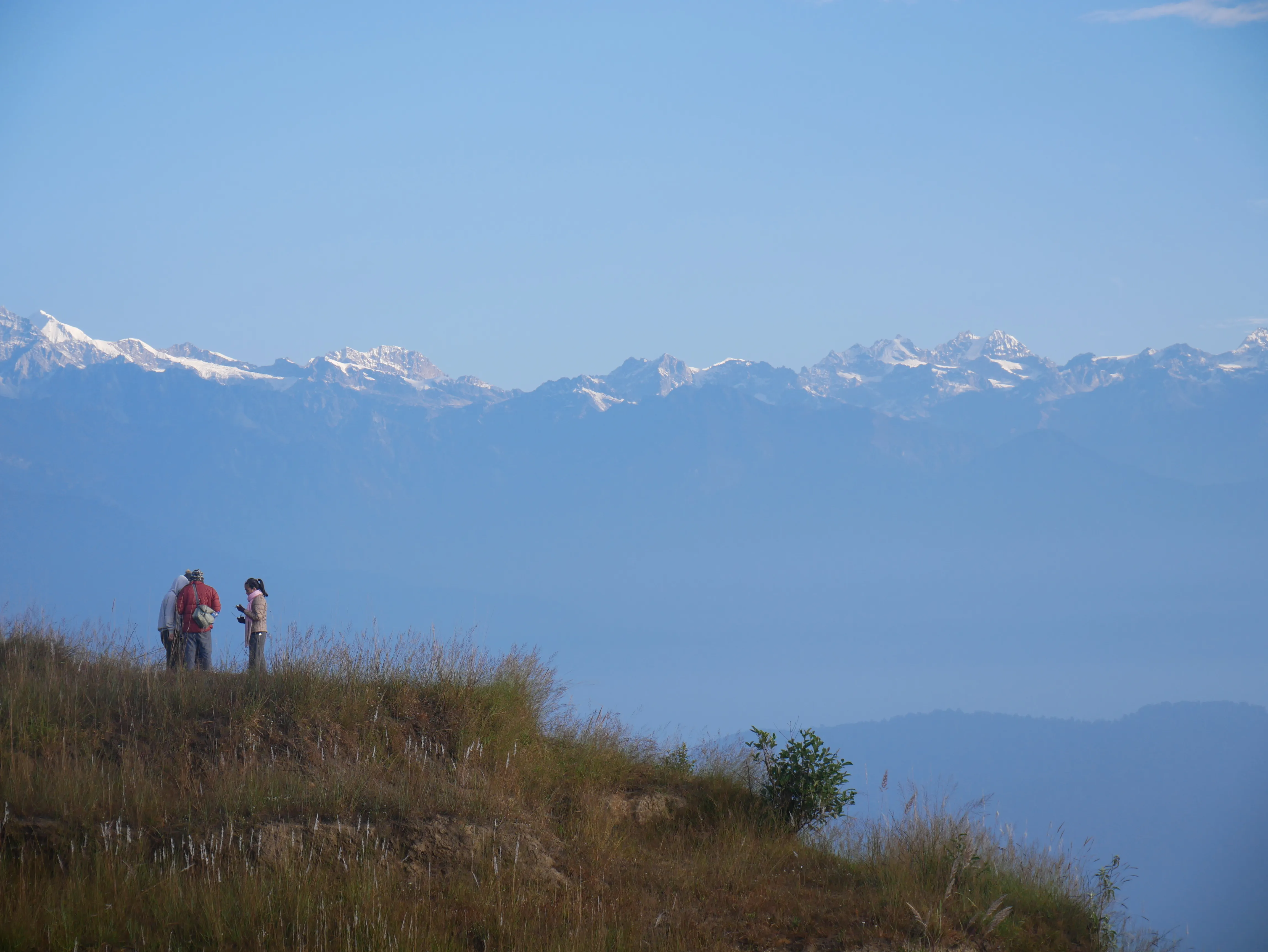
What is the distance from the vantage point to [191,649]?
42.1 feet

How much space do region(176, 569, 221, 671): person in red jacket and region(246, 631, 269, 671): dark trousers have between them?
634 mm

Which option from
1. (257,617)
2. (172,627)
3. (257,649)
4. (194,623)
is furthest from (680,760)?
(172,627)

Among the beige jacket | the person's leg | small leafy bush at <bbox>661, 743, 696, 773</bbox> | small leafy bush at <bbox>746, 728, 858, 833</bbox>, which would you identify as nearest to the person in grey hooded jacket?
the person's leg

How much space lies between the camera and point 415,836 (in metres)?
7.27

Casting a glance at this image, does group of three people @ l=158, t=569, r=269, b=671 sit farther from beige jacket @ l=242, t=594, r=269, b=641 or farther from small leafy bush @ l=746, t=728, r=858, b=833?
small leafy bush @ l=746, t=728, r=858, b=833

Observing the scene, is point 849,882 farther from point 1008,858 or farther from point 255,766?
point 255,766

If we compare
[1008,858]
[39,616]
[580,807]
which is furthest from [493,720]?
[39,616]

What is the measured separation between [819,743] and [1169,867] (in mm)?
202086

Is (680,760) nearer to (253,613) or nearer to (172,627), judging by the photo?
(253,613)

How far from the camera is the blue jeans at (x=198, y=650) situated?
12.7 meters

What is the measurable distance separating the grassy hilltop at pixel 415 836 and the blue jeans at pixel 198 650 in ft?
5.54

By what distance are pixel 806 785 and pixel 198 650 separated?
8.52 m

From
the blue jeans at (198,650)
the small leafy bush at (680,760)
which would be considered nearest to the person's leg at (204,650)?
the blue jeans at (198,650)

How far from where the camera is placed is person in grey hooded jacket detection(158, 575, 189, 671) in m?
12.7
